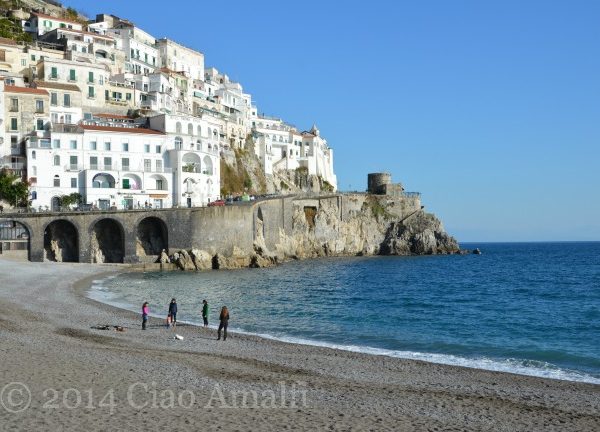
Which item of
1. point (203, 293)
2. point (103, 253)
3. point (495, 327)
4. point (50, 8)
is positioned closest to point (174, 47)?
point (50, 8)

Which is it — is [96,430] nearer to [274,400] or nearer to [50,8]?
[274,400]

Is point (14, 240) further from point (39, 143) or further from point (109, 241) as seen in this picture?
point (39, 143)

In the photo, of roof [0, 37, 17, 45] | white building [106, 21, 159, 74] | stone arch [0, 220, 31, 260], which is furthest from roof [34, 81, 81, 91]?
stone arch [0, 220, 31, 260]

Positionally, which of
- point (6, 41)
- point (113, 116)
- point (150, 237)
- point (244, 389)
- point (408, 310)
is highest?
point (6, 41)

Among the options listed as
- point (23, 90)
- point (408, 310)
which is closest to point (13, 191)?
point (23, 90)

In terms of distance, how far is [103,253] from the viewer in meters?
59.7

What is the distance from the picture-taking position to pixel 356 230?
309ft

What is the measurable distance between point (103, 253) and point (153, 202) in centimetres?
861

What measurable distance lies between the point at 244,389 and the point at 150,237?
48653 millimetres

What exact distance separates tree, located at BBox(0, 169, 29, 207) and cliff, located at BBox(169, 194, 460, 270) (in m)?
24.6

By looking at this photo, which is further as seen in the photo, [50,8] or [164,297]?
[50,8]

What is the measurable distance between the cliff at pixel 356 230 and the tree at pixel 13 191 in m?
24.6

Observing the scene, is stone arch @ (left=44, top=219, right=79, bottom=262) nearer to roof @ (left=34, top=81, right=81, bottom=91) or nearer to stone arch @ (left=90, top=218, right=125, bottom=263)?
stone arch @ (left=90, top=218, right=125, bottom=263)

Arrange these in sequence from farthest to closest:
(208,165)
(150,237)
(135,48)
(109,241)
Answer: (135,48)
(208,165)
(150,237)
(109,241)
